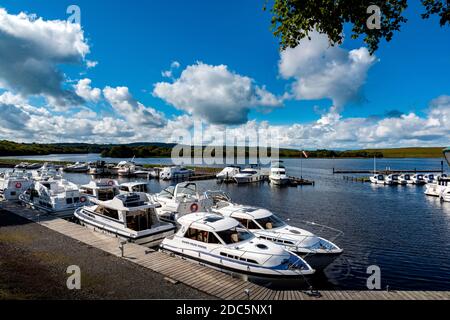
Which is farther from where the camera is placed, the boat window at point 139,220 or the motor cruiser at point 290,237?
the boat window at point 139,220

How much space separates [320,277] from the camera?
16.7m

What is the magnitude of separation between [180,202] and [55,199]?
11682 millimetres

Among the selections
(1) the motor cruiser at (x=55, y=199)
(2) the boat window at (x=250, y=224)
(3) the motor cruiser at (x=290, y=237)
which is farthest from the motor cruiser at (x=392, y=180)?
(1) the motor cruiser at (x=55, y=199)

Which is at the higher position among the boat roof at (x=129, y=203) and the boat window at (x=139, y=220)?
the boat roof at (x=129, y=203)

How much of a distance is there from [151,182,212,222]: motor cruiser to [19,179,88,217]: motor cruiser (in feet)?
23.0

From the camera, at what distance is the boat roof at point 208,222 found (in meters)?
15.1

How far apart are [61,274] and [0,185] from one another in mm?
29136

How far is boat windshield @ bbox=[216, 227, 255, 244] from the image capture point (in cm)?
1484

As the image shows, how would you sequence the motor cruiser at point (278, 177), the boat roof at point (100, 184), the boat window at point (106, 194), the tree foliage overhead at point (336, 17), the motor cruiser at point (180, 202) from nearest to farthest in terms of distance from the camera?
the tree foliage overhead at point (336, 17), the motor cruiser at point (180, 202), the boat roof at point (100, 184), the boat window at point (106, 194), the motor cruiser at point (278, 177)

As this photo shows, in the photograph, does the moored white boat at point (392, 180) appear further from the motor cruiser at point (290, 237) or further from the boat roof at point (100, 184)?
the boat roof at point (100, 184)

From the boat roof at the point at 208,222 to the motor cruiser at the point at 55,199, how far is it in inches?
577

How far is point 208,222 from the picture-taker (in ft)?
50.8

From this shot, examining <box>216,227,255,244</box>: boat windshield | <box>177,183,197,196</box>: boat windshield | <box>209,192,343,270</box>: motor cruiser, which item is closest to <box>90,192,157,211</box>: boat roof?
<box>209,192,343,270</box>: motor cruiser
